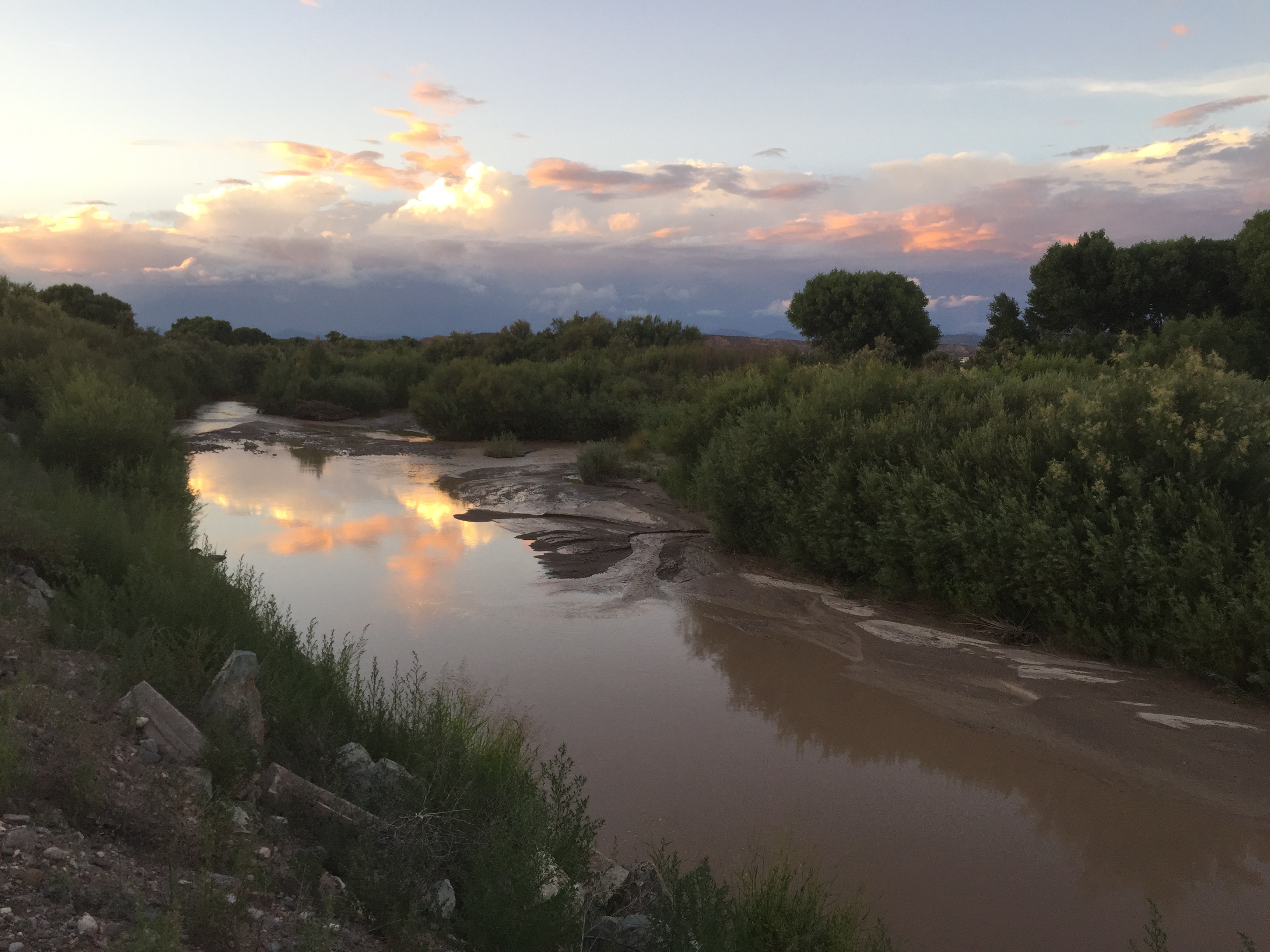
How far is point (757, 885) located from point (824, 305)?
3524cm

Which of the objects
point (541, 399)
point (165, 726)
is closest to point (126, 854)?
point (165, 726)

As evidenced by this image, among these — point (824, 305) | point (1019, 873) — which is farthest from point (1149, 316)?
point (1019, 873)

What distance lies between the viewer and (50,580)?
703 cm

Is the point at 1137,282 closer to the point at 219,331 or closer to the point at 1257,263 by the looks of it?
the point at 1257,263

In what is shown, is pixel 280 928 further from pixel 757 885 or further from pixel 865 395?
pixel 865 395

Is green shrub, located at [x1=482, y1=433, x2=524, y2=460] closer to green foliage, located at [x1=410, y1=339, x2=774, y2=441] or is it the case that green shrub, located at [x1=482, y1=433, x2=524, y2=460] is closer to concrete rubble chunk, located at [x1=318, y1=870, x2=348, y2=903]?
green foliage, located at [x1=410, y1=339, x2=774, y2=441]

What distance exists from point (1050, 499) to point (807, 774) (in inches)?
184

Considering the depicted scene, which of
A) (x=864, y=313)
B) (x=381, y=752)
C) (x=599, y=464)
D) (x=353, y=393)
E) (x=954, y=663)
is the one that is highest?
(x=864, y=313)

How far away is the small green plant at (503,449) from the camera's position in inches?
1009

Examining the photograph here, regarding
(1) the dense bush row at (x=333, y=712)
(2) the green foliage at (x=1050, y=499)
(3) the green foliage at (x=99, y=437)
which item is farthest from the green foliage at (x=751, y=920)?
(3) the green foliage at (x=99, y=437)

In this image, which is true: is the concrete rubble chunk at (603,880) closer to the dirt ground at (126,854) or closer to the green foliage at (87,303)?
the dirt ground at (126,854)

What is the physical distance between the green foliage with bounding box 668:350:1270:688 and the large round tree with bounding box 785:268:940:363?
24229mm

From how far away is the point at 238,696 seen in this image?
503cm

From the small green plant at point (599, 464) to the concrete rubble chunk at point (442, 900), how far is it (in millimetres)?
15900
